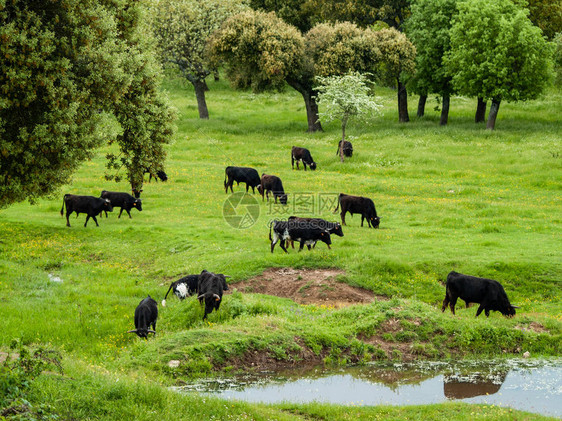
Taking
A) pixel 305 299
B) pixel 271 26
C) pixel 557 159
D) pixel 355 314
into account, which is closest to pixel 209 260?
pixel 305 299

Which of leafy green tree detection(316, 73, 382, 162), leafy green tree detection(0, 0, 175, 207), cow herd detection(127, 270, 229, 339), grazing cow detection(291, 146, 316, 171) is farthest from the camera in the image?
leafy green tree detection(316, 73, 382, 162)

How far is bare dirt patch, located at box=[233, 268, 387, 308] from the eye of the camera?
2188 cm

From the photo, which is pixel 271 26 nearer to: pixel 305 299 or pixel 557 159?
pixel 557 159

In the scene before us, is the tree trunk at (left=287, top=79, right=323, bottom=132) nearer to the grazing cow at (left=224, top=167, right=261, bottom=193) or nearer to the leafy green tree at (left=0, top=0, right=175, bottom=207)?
the grazing cow at (left=224, top=167, right=261, bottom=193)

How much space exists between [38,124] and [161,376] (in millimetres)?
7304

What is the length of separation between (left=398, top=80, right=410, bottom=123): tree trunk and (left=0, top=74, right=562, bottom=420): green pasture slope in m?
13.1

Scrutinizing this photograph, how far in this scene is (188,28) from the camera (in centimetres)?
6138

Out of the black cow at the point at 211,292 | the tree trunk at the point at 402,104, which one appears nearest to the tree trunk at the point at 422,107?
the tree trunk at the point at 402,104

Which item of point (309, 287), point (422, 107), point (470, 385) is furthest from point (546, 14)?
point (470, 385)

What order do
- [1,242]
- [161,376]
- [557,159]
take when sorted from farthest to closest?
[557,159]
[1,242]
[161,376]

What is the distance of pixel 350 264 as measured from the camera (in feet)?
78.0

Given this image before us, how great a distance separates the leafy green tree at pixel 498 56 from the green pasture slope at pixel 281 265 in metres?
6.26

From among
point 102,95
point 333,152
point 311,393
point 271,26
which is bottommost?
point 311,393

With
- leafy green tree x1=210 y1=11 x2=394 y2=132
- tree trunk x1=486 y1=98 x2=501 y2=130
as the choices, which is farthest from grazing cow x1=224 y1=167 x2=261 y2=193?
tree trunk x1=486 y1=98 x2=501 y2=130
